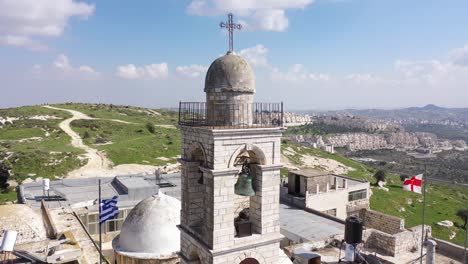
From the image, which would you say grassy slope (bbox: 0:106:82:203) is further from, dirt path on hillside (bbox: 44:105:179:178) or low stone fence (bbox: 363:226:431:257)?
low stone fence (bbox: 363:226:431:257)

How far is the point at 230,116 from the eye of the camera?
10.6 m

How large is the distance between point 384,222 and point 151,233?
65.3ft

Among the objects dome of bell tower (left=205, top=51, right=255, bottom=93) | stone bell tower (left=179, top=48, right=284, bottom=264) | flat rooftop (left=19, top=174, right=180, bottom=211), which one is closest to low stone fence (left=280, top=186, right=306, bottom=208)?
flat rooftop (left=19, top=174, right=180, bottom=211)

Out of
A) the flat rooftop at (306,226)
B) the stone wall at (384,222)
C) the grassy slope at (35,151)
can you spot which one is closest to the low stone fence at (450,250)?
the stone wall at (384,222)

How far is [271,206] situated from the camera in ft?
36.2

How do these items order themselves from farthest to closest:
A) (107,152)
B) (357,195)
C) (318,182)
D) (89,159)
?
(107,152), (89,159), (357,195), (318,182)

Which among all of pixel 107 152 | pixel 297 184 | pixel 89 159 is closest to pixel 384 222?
pixel 297 184

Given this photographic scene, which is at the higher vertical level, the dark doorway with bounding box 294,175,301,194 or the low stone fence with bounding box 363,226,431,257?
the dark doorway with bounding box 294,175,301,194

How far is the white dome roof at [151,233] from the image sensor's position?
602 inches

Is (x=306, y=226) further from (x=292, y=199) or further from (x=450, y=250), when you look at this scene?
(x=450, y=250)

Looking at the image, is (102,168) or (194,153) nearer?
(194,153)

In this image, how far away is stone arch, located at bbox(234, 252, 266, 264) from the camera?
10597mm

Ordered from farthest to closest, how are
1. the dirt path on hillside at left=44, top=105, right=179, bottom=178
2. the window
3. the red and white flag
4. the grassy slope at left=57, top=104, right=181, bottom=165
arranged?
the grassy slope at left=57, top=104, right=181, bottom=165, the dirt path on hillside at left=44, top=105, right=179, bottom=178, the window, the red and white flag

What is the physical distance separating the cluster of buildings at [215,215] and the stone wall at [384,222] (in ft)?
0.33
